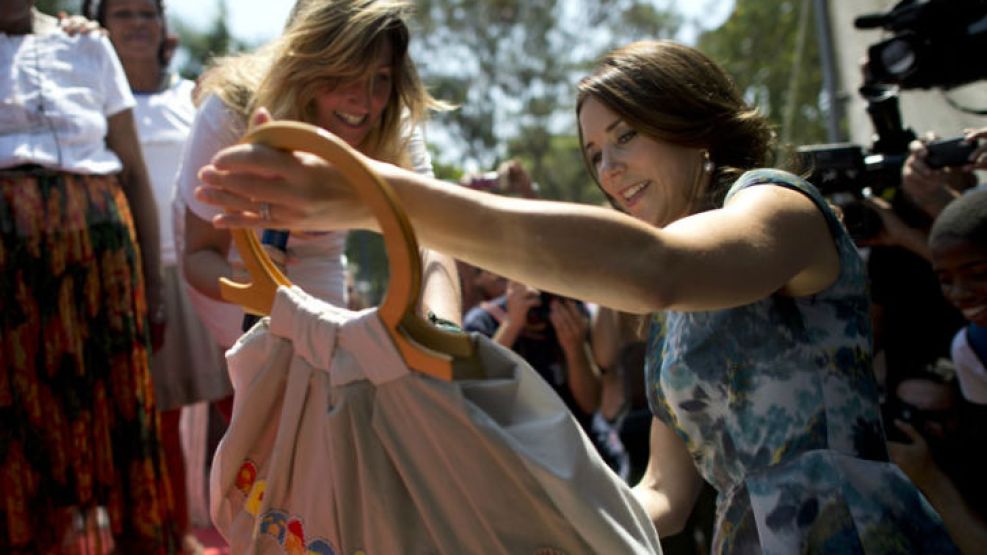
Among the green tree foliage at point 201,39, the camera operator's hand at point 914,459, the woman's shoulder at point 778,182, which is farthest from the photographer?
the green tree foliage at point 201,39

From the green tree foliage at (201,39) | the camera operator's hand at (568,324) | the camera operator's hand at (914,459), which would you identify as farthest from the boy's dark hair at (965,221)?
the green tree foliage at (201,39)

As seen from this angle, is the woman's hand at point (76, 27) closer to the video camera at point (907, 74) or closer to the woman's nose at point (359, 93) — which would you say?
the woman's nose at point (359, 93)

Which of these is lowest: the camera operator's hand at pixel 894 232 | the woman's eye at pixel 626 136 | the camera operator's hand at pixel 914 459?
the camera operator's hand at pixel 894 232

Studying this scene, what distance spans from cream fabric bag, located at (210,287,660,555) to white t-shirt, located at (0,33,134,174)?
78.9 inches

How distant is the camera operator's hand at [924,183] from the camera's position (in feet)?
11.0

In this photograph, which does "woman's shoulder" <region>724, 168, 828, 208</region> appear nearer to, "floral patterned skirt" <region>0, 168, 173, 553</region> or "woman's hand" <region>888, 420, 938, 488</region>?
"woman's hand" <region>888, 420, 938, 488</region>

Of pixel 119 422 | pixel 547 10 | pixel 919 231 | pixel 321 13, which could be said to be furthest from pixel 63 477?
pixel 547 10

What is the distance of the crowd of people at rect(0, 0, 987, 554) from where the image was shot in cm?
130

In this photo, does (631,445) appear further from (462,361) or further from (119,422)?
(462,361)

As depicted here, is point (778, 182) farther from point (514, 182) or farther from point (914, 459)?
point (514, 182)

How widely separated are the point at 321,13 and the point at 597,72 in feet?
3.09

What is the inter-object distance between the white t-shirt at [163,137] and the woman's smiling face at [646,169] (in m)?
2.35

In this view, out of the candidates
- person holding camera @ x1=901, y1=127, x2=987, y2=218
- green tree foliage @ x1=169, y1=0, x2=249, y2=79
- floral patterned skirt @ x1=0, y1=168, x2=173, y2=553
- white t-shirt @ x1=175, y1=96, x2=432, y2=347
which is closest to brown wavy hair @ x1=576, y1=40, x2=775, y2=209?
white t-shirt @ x1=175, y1=96, x2=432, y2=347

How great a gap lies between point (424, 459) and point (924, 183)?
2674 mm
